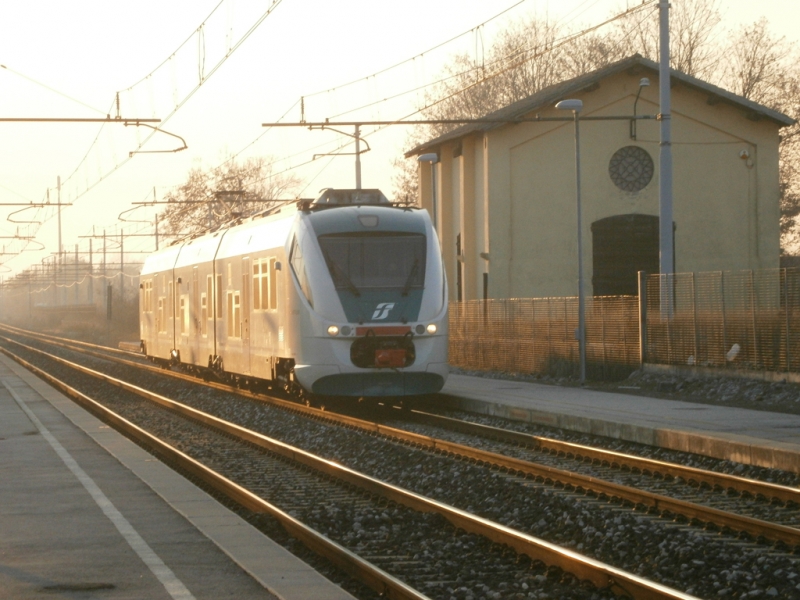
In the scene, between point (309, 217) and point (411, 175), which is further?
point (411, 175)

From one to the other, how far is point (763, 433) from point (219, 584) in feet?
31.0

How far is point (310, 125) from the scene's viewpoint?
27422 mm

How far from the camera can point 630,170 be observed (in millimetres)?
40406

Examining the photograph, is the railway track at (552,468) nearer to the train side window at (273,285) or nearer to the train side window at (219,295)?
the train side window at (273,285)

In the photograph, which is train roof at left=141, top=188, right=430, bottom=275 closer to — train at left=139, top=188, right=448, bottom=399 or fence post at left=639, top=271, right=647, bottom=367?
train at left=139, top=188, right=448, bottom=399

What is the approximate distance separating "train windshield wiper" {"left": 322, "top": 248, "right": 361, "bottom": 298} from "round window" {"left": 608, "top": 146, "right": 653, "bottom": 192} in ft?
73.4

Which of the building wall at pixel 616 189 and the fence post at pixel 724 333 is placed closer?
the fence post at pixel 724 333

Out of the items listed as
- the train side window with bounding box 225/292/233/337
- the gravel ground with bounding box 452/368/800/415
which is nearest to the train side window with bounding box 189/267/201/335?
the train side window with bounding box 225/292/233/337

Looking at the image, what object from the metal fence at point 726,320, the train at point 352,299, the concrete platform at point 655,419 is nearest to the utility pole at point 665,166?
the metal fence at point 726,320

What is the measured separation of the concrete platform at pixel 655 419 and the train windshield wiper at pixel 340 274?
3.00 metres

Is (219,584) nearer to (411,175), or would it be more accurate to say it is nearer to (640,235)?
(640,235)

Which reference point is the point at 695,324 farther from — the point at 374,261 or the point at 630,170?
the point at 630,170

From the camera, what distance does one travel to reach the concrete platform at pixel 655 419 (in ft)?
45.4

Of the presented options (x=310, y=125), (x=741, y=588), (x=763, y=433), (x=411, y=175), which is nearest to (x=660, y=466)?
(x=763, y=433)
